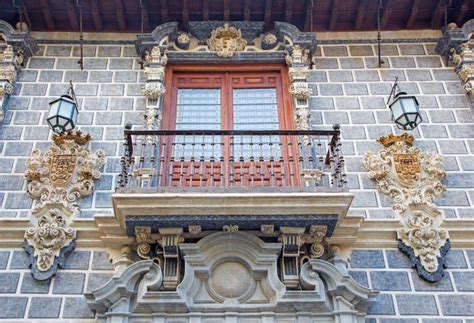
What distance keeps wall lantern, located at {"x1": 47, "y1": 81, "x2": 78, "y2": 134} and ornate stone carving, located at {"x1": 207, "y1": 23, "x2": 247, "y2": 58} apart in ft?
8.00

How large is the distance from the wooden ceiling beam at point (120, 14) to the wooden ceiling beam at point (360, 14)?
11.8ft

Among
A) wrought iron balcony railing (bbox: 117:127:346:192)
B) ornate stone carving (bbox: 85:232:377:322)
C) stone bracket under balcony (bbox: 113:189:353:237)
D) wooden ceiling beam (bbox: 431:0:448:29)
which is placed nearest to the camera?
ornate stone carving (bbox: 85:232:377:322)

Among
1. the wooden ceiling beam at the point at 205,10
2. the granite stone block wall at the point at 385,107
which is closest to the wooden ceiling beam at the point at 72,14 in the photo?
the wooden ceiling beam at the point at 205,10

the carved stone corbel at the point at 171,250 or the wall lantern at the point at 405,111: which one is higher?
the wall lantern at the point at 405,111

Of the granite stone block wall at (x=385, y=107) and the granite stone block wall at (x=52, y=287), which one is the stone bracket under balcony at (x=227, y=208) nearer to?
the granite stone block wall at (x=52, y=287)

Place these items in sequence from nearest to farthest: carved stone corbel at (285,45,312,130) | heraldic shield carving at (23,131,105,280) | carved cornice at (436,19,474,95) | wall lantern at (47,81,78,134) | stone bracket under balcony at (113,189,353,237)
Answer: stone bracket under balcony at (113,189,353,237) < heraldic shield carving at (23,131,105,280) < wall lantern at (47,81,78,134) < carved stone corbel at (285,45,312,130) < carved cornice at (436,19,474,95)

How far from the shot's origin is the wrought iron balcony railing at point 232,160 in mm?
6941

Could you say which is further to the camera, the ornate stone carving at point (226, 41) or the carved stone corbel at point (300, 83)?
the ornate stone carving at point (226, 41)

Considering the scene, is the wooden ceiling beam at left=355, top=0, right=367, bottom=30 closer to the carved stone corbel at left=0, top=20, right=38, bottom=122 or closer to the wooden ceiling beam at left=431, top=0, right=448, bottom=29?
the wooden ceiling beam at left=431, top=0, right=448, bottom=29

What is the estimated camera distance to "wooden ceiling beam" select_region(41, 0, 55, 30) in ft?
28.4

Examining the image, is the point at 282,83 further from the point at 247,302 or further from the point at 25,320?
the point at 25,320

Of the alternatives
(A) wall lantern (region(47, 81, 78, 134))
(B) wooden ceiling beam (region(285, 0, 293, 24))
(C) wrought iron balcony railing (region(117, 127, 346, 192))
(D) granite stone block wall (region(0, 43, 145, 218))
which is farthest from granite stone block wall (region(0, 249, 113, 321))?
(B) wooden ceiling beam (region(285, 0, 293, 24))

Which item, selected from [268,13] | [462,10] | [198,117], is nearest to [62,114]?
[198,117]

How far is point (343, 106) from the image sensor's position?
8.12 meters
